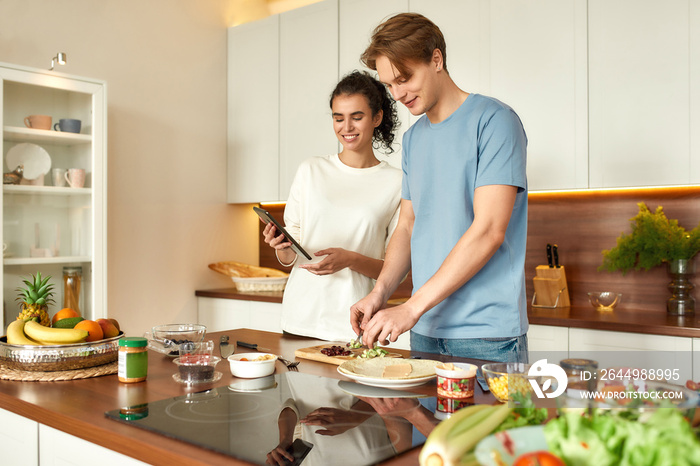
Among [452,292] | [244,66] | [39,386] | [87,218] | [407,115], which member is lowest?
[39,386]

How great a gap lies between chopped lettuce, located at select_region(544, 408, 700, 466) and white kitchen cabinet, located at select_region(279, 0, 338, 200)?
3044 mm

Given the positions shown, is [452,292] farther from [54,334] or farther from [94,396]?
[54,334]

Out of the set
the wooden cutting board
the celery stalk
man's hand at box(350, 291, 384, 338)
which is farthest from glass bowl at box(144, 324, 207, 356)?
the celery stalk

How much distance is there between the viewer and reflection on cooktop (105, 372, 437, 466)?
Result: 2.86 feet

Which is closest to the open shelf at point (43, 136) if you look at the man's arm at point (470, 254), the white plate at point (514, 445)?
the man's arm at point (470, 254)

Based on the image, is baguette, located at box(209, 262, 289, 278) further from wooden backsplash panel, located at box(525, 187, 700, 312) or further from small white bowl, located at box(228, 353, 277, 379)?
small white bowl, located at box(228, 353, 277, 379)

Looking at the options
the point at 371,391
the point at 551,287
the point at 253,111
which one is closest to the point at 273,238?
the point at 371,391

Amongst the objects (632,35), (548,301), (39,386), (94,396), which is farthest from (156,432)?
(632,35)

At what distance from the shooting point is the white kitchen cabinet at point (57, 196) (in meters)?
2.73

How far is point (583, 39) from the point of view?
269 centimetres

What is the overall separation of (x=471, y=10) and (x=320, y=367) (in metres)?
2.21

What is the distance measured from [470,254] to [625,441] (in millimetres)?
852

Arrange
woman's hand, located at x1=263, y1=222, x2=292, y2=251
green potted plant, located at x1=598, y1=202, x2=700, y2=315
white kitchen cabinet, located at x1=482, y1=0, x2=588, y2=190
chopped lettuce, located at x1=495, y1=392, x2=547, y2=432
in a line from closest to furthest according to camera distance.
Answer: chopped lettuce, located at x1=495, y1=392, x2=547, y2=432 → woman's hand, located at x1=263, y1=222, x2=292, y2=251 → green potted plant, located at x1=598, y1=202, x2=700, y2=315 → white kitchen cabinet, located at x1=482, y1=0, x2=588, y2=190

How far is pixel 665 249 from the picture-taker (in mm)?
2598
